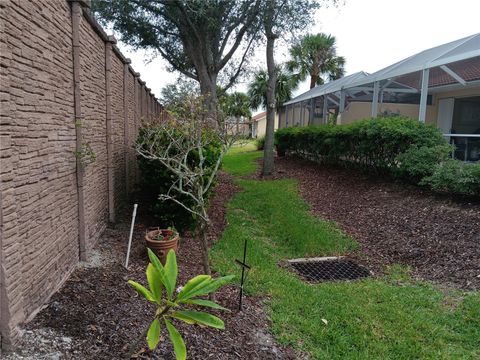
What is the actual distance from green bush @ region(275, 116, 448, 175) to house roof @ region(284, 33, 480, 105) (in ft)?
5.37

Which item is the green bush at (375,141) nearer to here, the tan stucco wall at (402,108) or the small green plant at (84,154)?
the tan stucco wall at (402,108)

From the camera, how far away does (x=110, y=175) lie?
5430 mm

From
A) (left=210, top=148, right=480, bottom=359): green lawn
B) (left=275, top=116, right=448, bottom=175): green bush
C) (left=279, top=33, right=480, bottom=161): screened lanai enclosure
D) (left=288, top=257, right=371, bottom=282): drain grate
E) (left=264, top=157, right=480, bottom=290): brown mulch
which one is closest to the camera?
(left=210, top=148, right=480, bottom=359): green lawn

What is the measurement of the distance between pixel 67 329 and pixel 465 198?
20.8 feet

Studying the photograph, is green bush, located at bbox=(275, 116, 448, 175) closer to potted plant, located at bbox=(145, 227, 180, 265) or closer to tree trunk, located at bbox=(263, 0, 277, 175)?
tree trunk, located at bbox=(263, 0, 277, 175)

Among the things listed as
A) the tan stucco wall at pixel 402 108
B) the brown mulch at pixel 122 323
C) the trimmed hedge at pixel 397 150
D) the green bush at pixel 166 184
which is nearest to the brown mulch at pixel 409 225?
the trimmed hedge at pixel 397 150

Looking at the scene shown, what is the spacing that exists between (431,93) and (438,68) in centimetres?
397

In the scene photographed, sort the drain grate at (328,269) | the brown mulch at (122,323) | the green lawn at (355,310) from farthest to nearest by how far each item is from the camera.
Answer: the drain grate at (328,269) < the green lawn at (355,310) < the brown mulch at (122,323)

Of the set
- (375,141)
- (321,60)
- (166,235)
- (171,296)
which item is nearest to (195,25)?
(375,141)

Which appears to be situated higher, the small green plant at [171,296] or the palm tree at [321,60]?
the palm tree at [321,60]

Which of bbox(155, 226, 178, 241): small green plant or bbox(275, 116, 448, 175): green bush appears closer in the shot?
bbox(155, 226, 178, 241): small green plant

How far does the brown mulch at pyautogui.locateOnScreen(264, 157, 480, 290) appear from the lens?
4.57 metres

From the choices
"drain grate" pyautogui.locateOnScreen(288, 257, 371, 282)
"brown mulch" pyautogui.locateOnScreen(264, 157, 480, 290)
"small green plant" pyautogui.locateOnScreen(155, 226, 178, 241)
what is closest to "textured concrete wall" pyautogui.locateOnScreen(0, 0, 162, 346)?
"small green plant" pyautogui.locateOnScreen(155, 226, 178, 241)

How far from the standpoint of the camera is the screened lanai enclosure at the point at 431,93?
8.78 m
